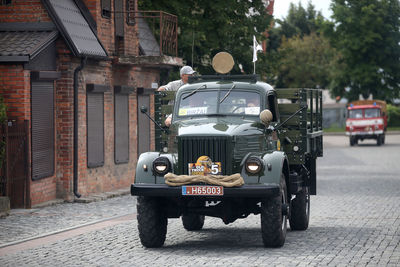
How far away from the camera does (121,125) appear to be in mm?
22984

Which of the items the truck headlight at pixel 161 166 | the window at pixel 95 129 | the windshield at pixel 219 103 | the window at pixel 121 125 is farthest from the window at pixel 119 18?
the truck headlight at pixel 161 166

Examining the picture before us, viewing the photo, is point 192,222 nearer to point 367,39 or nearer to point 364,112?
point 364,112

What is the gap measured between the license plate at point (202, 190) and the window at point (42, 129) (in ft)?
22.9

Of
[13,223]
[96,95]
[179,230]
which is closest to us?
[179,230]

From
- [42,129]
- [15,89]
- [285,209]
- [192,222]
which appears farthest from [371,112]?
[285,209]

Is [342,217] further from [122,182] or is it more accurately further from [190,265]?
[122,182]

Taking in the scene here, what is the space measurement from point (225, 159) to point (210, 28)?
59.9ft

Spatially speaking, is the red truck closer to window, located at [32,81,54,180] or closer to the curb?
the curb

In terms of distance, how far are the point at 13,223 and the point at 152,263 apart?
531 cm

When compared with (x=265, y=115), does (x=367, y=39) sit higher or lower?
higher

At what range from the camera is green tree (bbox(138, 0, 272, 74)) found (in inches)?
1130

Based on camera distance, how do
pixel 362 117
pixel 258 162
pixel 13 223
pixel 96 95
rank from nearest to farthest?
1. pixel 258 162
2. pixel 13 223
3. pixel 96 95
4. pixel 362 117

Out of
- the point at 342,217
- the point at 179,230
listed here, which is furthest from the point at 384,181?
the point at 179,230

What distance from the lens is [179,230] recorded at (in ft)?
47.1
